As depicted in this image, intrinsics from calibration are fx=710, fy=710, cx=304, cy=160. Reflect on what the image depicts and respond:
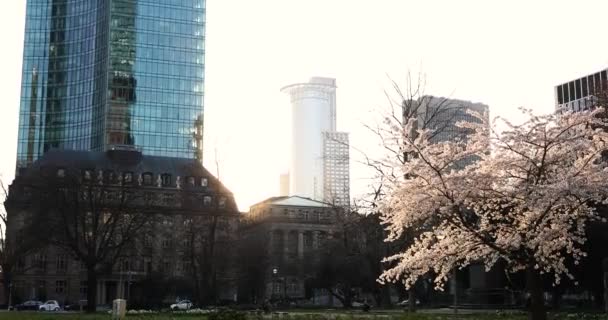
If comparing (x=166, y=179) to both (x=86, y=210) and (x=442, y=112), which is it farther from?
(x=442, y=112)

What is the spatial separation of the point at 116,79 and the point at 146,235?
83.8 metres

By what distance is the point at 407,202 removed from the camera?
23.3 m

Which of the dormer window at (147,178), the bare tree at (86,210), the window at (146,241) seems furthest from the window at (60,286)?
the bare tree at (86,210)

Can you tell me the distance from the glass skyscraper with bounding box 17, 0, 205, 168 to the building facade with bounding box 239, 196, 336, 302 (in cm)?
2620

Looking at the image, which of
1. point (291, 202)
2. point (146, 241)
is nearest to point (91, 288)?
point (146, 241)

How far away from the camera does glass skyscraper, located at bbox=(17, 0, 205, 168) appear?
147388mm

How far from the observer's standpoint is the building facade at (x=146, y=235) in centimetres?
6125

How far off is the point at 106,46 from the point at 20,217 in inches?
2618

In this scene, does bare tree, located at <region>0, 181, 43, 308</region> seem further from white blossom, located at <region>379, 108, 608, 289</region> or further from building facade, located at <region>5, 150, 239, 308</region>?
white blossom, located at <region>379, 108, 608, 289</region>

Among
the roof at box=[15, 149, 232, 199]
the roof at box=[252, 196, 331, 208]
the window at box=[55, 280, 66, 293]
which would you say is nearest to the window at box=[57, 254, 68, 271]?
the window at box=[55, 280, 66, 293]

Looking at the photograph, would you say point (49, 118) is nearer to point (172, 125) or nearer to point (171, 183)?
point (172, 125)

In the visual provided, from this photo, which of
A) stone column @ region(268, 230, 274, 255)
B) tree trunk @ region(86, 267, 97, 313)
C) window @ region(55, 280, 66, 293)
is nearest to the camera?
tree trunk @ region(86, 267, 97, 313)

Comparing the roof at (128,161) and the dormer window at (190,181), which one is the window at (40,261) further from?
the dormer window at (190,181)

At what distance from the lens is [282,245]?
121000 millimetres
